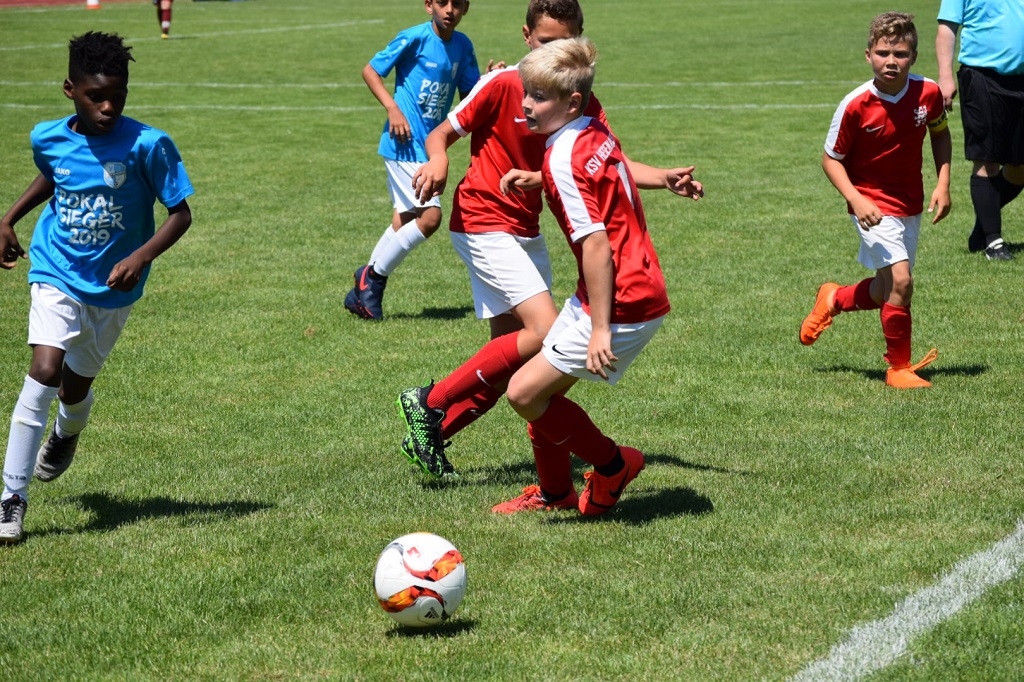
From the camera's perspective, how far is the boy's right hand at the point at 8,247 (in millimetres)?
5254

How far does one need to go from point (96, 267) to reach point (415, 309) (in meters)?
4.01

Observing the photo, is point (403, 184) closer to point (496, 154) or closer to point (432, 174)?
point (496, 154)

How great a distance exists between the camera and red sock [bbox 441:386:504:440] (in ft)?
19.1

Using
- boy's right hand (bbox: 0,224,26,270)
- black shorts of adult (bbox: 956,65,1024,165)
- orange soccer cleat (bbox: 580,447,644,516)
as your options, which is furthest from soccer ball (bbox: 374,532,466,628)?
black shorts of adult (bbox: 956,65,1024,165)

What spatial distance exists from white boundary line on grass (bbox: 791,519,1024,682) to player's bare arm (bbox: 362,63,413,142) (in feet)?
16.4

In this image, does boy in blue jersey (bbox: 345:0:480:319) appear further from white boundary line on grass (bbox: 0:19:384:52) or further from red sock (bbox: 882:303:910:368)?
white boundary line on grass (bbox: 0:19:384:52)

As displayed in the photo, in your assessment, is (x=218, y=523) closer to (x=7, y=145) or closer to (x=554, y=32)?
(x=554, y=32)

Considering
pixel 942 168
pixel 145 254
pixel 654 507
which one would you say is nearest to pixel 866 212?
pixel 942 168

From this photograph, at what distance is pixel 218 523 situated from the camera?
529 centimetres

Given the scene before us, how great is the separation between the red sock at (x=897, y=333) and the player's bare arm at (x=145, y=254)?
377 cm

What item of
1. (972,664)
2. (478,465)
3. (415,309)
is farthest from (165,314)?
(972,664)

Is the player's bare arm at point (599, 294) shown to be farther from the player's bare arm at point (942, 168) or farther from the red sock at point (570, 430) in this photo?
the player's bare arm at point (942, 168)

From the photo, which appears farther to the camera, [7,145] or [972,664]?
[7,145]

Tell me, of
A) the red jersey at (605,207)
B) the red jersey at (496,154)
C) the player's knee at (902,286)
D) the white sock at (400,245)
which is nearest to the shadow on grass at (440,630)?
the red jersey at (605,207)
